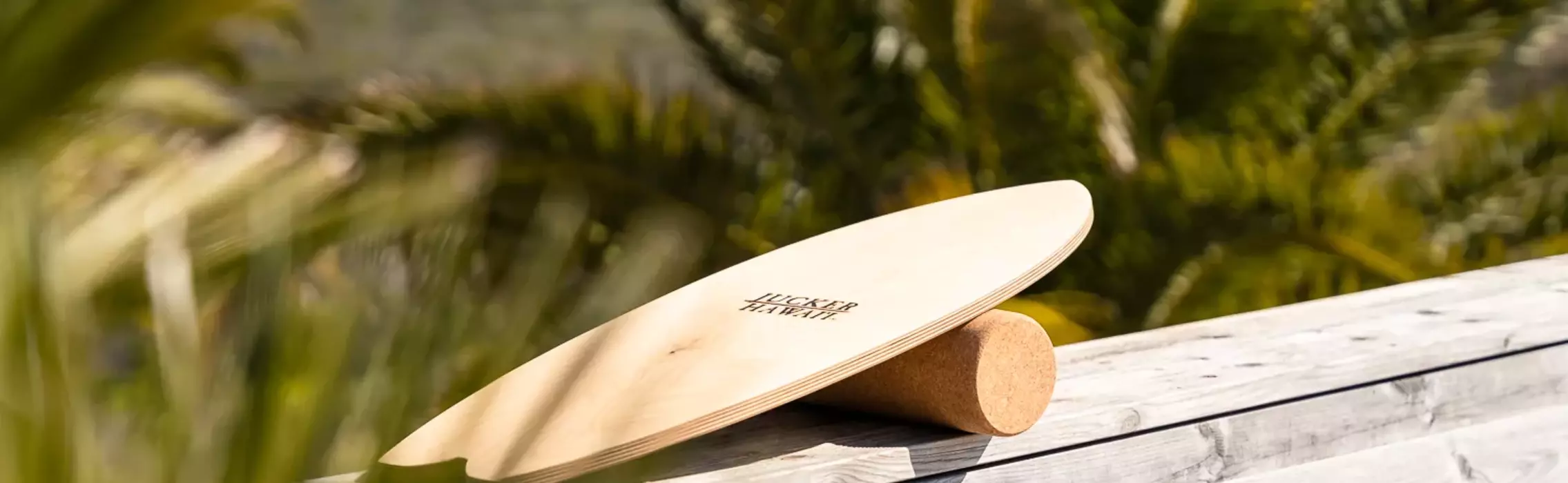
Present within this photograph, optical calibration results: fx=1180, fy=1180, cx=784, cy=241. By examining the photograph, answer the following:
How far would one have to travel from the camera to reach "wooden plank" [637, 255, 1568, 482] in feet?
3.69

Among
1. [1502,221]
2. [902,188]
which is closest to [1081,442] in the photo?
[902,188]

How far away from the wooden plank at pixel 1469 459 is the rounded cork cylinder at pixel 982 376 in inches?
15.1

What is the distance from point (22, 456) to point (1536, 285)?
203cm

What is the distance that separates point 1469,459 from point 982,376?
2.92ft

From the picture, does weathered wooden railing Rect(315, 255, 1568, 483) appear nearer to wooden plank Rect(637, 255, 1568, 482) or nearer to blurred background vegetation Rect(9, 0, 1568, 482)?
wooden plank Rect(637, 255, 1568, 482)

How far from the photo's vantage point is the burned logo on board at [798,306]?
1.15 m

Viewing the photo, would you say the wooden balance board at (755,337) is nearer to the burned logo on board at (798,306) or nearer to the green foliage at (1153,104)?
the burned logo on board at (798,306)

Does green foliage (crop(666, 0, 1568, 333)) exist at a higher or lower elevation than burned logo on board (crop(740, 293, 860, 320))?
higher

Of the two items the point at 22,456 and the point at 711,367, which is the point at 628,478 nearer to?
the point at 22,456

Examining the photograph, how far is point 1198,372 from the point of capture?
4.55 feet

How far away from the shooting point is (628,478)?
0.39 m

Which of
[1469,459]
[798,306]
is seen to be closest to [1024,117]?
[1469,459]

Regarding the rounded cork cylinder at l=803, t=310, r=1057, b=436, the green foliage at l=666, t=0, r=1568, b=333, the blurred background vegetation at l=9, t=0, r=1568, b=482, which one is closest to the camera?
the rounded cork cylinder at l=803, t=310, r=1057, b=436

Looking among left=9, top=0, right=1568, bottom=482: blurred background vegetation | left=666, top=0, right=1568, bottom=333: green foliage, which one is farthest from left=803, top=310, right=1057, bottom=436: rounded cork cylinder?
left=666, top=0, right=1568, bottom=333: green foliage
